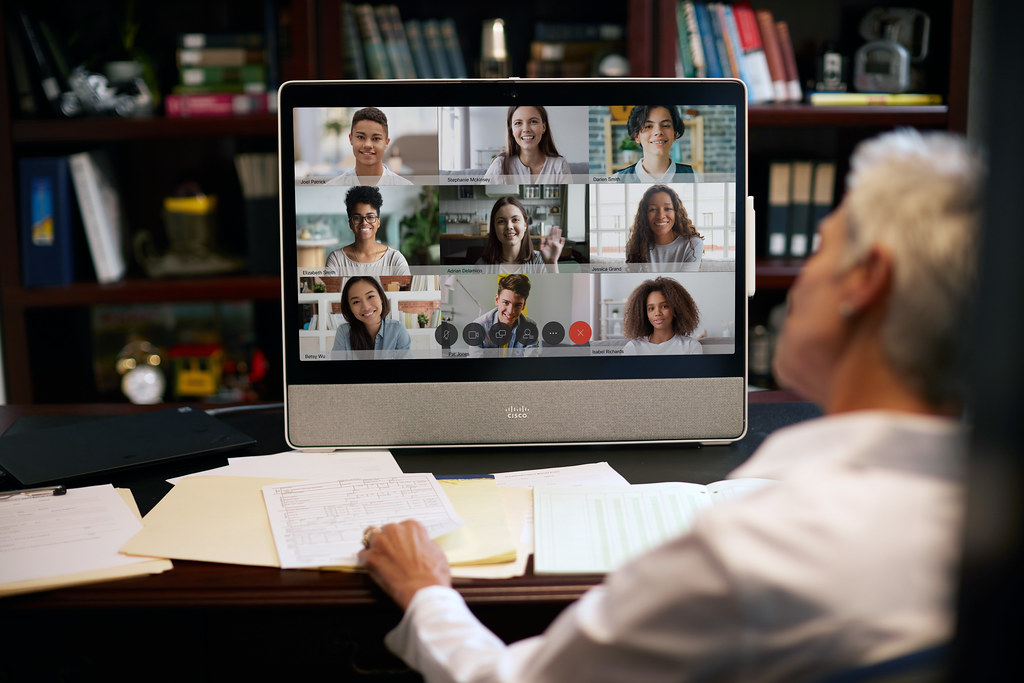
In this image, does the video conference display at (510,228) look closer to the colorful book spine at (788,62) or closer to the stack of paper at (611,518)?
the stack of paper at (611,518)

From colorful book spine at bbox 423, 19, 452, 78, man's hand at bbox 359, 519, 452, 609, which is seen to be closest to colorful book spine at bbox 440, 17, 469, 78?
colorful book spine at bbox 423, 19, 452, 78

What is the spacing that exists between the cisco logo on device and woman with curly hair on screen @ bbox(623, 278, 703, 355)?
16cm

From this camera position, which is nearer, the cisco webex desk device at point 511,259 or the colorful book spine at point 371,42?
the cisco webex desk device at point 511,259

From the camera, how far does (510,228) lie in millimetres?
1162

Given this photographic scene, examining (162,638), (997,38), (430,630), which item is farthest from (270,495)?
(997,38)

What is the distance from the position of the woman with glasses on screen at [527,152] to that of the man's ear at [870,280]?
0.62 meters

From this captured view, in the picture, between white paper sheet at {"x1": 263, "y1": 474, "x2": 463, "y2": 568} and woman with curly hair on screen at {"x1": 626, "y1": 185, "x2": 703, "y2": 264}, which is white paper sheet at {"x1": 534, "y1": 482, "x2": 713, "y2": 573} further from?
woman with curly hair on screen at {"x1": 626, "y1": 185, "x2": 703, "y2": 264}

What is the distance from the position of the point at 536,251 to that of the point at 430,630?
1.82 feet

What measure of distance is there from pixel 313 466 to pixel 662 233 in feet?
1.83

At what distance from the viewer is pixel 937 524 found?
512 millimetres

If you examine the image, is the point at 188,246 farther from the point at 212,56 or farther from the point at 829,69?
the point at 829,69

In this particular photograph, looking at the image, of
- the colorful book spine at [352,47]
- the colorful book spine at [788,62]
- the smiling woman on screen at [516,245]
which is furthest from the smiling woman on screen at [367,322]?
the colorful book spine at [788,62]

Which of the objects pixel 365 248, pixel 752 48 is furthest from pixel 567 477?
pixel 752 48

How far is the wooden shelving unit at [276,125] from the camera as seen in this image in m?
2.09
